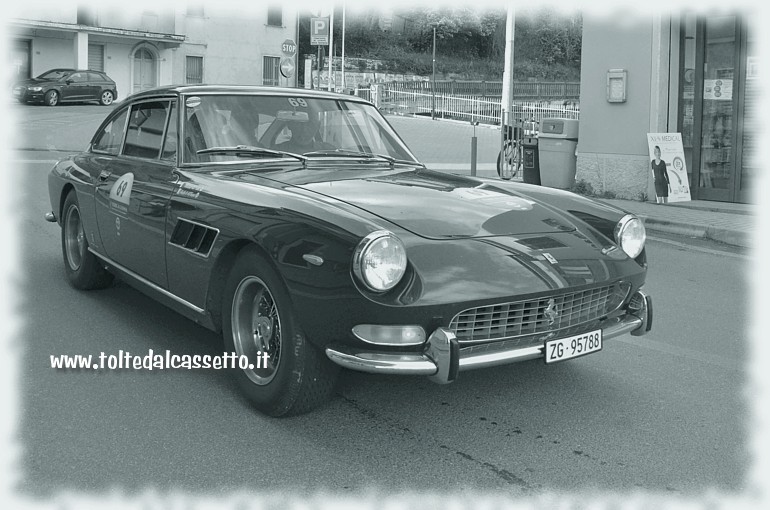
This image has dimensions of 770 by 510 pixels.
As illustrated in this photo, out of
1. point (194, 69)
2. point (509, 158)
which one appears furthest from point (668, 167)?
point (194, 69)

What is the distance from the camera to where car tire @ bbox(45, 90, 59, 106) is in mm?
33062

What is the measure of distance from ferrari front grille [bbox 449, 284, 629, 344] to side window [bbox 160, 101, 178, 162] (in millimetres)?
2169

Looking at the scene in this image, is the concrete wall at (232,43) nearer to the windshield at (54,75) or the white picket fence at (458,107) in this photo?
the white picket fence at (458,107)

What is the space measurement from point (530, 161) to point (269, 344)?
11792 millimetres

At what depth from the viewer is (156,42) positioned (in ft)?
136

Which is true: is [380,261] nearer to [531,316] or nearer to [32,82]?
[531,316]

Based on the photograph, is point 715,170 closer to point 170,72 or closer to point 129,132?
point 129,132

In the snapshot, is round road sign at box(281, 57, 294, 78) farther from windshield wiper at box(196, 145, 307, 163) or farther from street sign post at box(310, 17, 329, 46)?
windshield wiper at box(196, 145, 307, 163)

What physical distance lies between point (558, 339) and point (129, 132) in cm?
332

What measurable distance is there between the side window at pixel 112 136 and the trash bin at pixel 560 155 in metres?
9.44

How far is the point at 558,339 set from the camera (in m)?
3.83

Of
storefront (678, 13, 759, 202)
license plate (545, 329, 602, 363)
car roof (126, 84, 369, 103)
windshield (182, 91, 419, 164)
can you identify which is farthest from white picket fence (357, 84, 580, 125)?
license plate (545, 329, 602, 363)

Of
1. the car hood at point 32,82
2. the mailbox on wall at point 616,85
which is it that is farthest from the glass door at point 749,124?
the car hood at point 32,82

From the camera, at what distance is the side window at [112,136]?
5.93 metres
